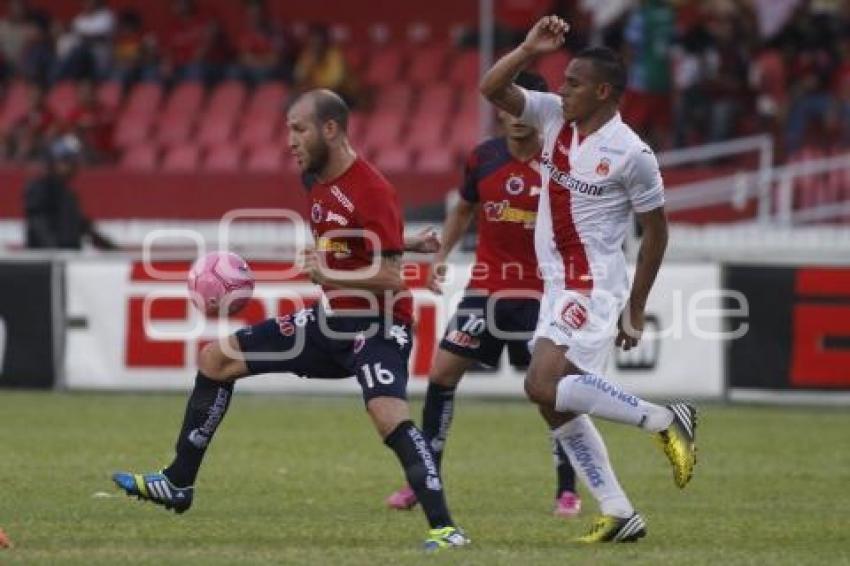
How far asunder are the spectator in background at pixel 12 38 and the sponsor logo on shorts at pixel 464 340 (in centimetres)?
1713

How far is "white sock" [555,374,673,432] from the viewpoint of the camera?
10000 millimetres

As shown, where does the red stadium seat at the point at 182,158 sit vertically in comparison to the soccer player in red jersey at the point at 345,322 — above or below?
below

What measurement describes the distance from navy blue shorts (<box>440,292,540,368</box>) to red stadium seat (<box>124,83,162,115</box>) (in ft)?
50.8

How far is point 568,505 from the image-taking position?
38.1 ft

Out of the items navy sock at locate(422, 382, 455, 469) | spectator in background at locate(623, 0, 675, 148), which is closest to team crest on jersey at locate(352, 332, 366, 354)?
navy sock at locate(422, 382, 455, 469)

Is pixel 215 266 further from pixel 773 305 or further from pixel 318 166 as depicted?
pixel 773 305

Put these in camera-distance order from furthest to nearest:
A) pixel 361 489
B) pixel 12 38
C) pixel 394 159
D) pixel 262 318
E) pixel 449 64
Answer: pixel 12 38 < pixel 449 64 < pixel 394 159 < pixel 262 318 < pixel 361 489

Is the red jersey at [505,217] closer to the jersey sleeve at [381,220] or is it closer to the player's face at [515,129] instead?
the player's face at [515,129]

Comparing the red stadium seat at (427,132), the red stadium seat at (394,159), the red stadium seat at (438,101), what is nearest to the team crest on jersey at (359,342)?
the red stadium seat at (394,159)

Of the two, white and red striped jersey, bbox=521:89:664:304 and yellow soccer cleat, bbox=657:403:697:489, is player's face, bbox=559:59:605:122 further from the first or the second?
yellow soccer cleat, bbox=657:403:697:489

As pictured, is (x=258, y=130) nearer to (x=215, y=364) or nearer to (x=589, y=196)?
(x=215, y=364)

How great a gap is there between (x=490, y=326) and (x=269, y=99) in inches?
581

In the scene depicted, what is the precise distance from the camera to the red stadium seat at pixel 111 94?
26.9m

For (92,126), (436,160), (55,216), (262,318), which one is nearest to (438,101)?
(436,160)
